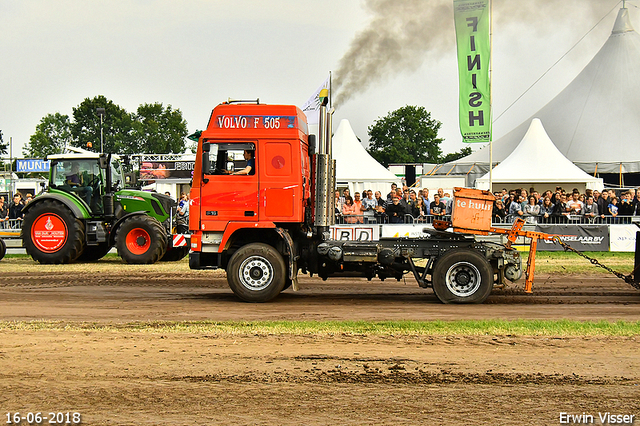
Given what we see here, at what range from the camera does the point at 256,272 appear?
34.2 ft

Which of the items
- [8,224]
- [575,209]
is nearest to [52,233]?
[8,224]

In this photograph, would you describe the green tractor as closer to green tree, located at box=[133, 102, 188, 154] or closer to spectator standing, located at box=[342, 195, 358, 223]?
spectator standing, located at box=[342, 195, 358, 223]

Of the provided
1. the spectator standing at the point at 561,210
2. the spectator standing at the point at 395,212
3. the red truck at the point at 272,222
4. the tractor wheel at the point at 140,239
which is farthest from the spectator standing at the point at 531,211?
the tractor wheel at the point at 140,239

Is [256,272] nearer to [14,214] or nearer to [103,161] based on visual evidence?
[103,161]

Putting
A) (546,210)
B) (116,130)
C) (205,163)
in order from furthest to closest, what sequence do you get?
(116,130), (546,210), (205,163)

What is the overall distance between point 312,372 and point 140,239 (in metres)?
11.6

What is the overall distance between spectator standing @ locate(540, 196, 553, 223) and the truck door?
37.9 ft

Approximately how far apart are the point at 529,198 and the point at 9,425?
55.6 ft

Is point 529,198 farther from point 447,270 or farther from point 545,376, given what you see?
point 545,376

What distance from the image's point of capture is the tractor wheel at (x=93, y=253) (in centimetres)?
1809

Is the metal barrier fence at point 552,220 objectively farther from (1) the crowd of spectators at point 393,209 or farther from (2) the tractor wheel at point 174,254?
(2) the tractor wheel at point 174,254

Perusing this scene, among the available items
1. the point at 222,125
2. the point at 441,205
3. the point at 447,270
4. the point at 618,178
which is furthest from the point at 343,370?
the point at 618,178

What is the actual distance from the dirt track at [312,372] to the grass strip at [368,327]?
254mm

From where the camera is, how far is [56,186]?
57.7 ft
